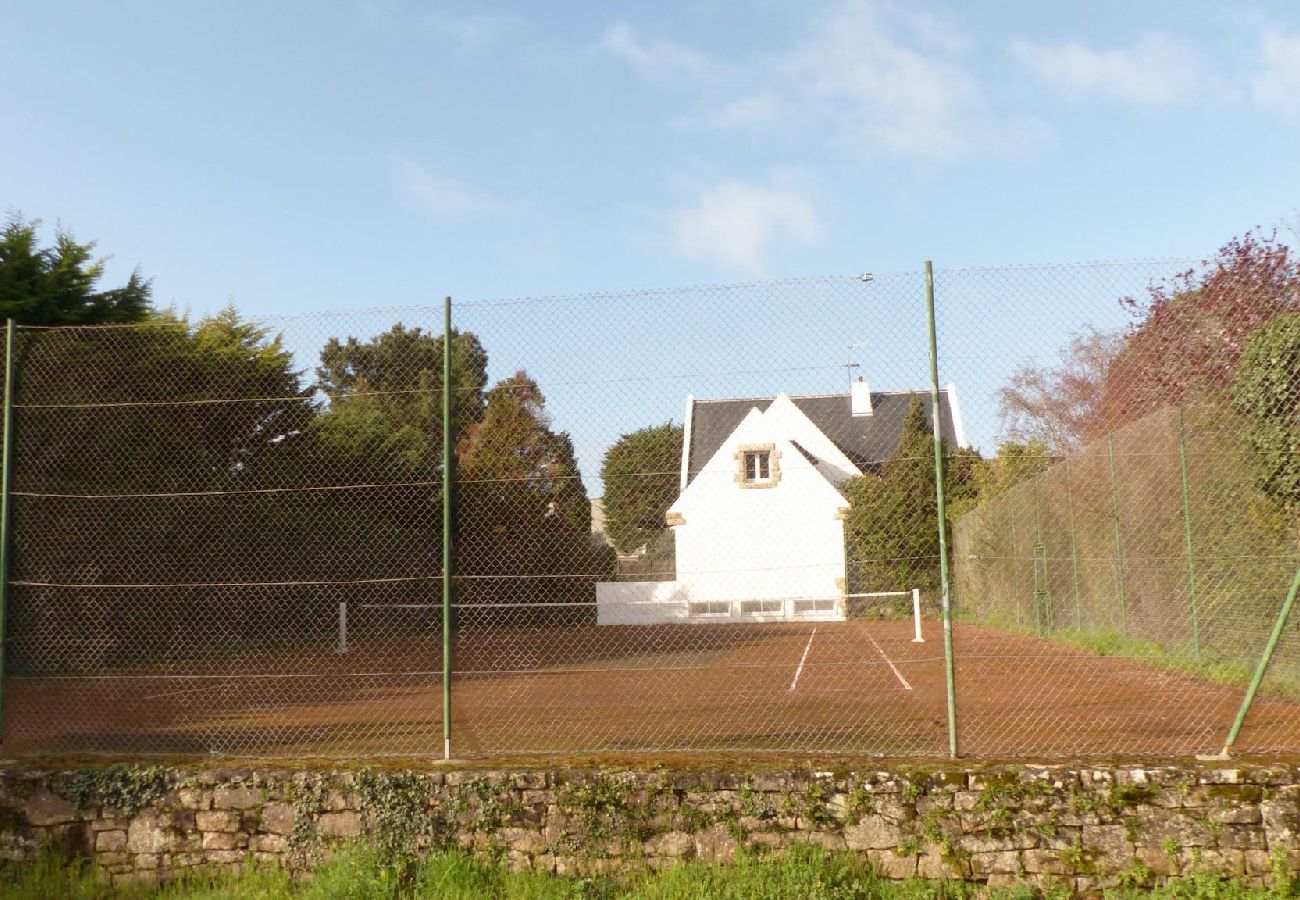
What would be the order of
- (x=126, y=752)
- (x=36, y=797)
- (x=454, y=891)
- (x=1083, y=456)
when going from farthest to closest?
(x=1083, y=456) < (x=126, y=752) < (x=36, y=797) < (x=454, y=891)

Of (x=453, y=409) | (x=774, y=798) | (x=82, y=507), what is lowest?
(x=774, y=798)

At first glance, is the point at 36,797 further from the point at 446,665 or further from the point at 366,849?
the point at 446,665

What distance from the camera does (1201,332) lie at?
667 centimetres

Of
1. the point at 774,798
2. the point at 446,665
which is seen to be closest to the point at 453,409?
the point at 446,665

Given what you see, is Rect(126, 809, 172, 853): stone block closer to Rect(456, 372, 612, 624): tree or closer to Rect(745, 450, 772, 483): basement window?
Rect(456, 372, 612, 624): tree

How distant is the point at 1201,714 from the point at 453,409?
5.01m

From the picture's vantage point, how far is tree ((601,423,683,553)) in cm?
586

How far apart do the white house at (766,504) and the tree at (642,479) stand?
8cm

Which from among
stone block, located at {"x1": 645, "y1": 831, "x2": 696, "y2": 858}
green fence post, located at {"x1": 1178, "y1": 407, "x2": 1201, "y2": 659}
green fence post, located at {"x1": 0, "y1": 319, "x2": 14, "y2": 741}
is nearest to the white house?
stone block, located at {"x1": 645, "y1": 831, "x2": 696, "y2": 858}

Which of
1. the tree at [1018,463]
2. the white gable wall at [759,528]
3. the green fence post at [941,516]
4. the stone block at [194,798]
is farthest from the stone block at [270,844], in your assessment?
the tree at [1018,463]

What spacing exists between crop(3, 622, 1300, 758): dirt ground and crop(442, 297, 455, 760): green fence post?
0.32m

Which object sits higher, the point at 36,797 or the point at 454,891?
the point at 36,797

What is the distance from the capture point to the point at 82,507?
6.30 meters

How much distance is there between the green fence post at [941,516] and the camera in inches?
209
